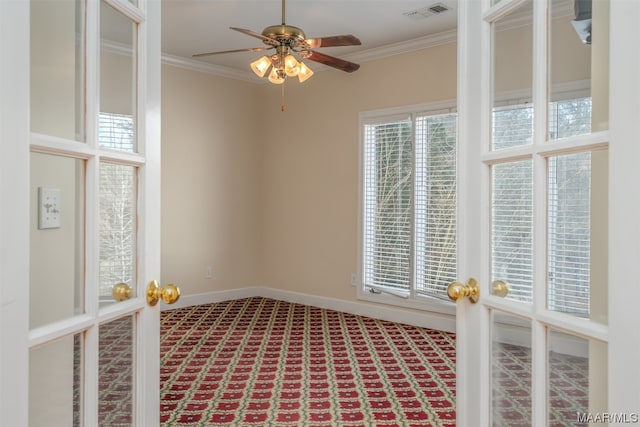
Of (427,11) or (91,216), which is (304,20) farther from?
(91,216)

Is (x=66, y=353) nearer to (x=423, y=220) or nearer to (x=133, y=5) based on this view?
(x=133, y=5)

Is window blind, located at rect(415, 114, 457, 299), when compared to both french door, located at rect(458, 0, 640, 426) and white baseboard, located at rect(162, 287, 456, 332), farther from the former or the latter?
french door, located at rect(458, 0, 640, 426)

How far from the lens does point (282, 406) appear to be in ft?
10.2

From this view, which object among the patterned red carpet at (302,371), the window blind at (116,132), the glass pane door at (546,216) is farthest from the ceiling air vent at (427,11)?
the window blind at (116,132)

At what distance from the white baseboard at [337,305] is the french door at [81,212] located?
12.7 ft

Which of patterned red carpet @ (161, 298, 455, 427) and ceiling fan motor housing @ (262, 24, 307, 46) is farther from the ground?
ceiling fan motor housing @ (262, 24, 307, 46)

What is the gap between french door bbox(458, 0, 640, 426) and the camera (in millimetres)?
893

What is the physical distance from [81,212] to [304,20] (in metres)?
3.86

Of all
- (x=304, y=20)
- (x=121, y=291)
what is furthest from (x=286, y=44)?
(x=121, y=291)

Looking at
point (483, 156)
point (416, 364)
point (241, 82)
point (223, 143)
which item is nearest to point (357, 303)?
point (416, 364)

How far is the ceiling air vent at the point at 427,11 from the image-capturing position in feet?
14.0

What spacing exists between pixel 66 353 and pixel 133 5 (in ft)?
2.95

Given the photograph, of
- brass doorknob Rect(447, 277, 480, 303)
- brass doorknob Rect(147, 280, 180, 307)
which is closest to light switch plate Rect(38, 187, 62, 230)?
brass doorknob Rect(147, 280, 180, 307)

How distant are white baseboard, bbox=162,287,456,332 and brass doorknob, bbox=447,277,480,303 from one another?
11.6ft
